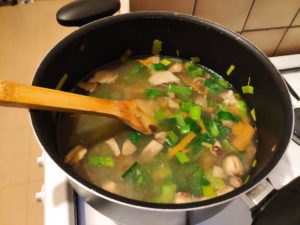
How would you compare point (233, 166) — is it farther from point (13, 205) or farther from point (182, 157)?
point (13, 205)

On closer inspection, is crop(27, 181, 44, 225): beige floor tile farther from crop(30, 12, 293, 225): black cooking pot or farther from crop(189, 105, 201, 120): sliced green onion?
crop(189, 105, 201, 120): sliced green onion

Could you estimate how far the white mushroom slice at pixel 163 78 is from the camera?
33.6 inches

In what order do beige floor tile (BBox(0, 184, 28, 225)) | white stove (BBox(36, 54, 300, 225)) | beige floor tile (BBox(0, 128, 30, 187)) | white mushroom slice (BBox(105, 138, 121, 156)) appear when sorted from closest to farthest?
white stove (BBox(36, 54, 300, 225))
white mushroom slice (BBox(105, 138, 121, 156))
beige floor tile (BBox(0, 184, 28, 225))
beige floor tile (BBox(0, 128, 30, 187))

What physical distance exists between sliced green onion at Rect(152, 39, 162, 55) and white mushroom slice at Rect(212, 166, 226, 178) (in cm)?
34

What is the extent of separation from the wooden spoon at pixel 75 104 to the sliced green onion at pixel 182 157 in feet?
0.28

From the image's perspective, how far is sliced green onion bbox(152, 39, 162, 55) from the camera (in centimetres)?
83

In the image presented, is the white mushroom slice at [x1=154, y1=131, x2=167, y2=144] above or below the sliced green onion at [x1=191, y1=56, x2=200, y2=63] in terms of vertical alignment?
below

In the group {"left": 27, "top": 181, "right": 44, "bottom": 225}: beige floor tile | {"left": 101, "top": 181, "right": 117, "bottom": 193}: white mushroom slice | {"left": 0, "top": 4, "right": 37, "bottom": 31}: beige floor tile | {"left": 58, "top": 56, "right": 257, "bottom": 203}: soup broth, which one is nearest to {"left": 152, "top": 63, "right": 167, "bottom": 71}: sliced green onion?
{"left": 58, "top": 56, "right": 257, "bottom": 203}: soup broth

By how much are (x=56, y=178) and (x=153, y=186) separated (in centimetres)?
20

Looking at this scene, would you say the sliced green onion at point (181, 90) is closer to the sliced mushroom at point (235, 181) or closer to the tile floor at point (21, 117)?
the sliced mushroom at point (235, 181)

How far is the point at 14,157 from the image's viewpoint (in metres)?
1.53

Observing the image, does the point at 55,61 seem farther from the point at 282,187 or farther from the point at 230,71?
the point at 282,187

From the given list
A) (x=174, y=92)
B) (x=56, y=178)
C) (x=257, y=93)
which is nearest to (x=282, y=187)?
(x=257, y=93)

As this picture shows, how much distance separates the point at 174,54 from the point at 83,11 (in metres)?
0.28
